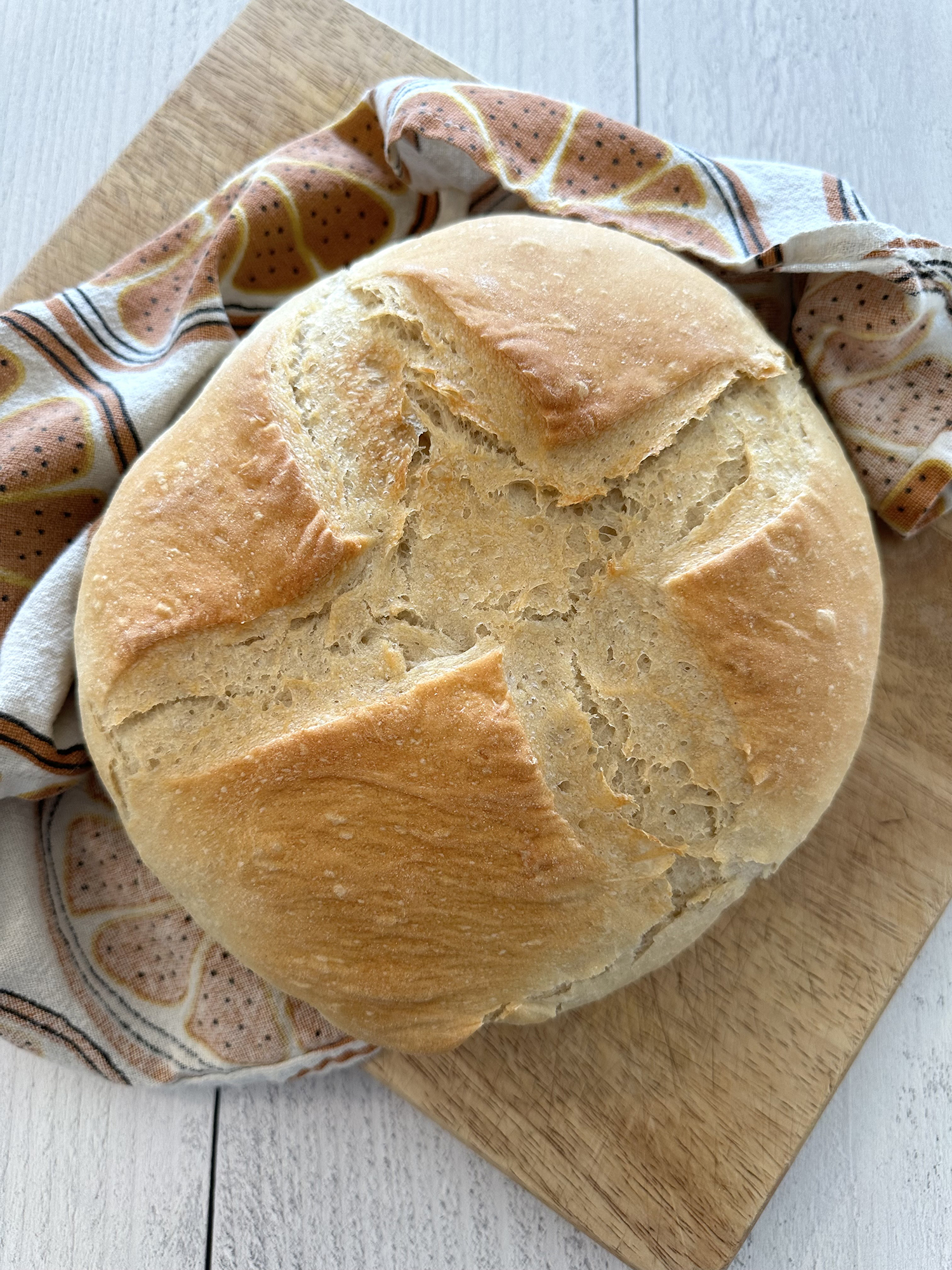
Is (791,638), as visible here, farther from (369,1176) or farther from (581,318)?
(369,1176)

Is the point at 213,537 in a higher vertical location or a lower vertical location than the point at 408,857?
higher

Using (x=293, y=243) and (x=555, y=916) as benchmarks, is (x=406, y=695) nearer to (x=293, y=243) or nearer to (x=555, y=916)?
(x=555, y=916)

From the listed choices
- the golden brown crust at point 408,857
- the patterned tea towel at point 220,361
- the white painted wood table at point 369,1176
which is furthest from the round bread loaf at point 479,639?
the white painted wood table at point 369,1176

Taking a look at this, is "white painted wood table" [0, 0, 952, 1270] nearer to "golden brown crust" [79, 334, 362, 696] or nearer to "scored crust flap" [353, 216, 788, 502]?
"golden brown crust" [79, 334, 362, 696]

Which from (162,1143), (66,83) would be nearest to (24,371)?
(66,83)

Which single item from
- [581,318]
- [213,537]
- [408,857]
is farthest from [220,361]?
[408,857]

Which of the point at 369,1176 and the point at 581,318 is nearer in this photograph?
the point at 581,318
